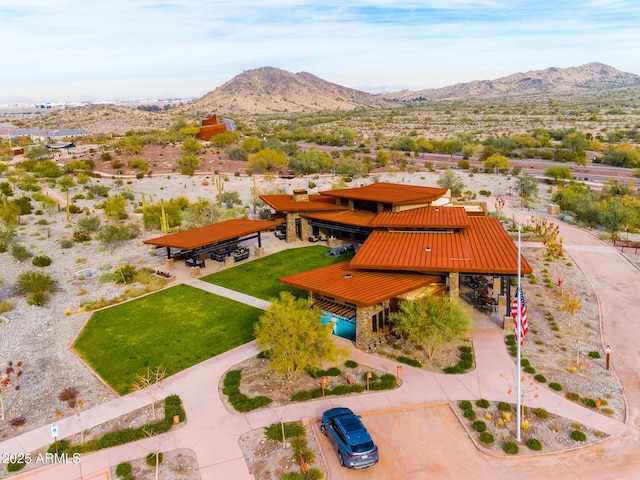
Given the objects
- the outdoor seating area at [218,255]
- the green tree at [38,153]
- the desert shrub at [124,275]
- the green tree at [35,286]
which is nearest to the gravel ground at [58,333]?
the green tree at [35,286]

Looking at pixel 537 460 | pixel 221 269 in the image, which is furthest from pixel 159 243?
pixel 537 460

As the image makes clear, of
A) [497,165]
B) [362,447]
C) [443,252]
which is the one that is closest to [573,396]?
[362,447]

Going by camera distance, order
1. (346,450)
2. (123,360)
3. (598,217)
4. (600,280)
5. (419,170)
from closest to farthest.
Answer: (346,450)
(123,360)
(600,280)
(598,217)
(419,170)

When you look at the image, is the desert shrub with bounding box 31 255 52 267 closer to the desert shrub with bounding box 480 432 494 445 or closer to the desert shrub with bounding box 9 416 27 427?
the desert shrub with bounding box 9 416 27 427

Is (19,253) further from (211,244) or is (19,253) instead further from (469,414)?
(469,414)

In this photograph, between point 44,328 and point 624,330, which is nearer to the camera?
point 624,330

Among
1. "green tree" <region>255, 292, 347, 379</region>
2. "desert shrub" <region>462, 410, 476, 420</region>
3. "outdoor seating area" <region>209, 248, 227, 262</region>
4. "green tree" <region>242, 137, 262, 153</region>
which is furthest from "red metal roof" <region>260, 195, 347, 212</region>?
"green tree" <region>242, 137, 262, 153</region>

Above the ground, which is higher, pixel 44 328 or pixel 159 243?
pixel 159 243

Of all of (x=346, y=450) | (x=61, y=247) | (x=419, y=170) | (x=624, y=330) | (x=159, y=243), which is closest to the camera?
(x=346, y=450)

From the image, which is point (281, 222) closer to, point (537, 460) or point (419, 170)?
point (537, 460)
